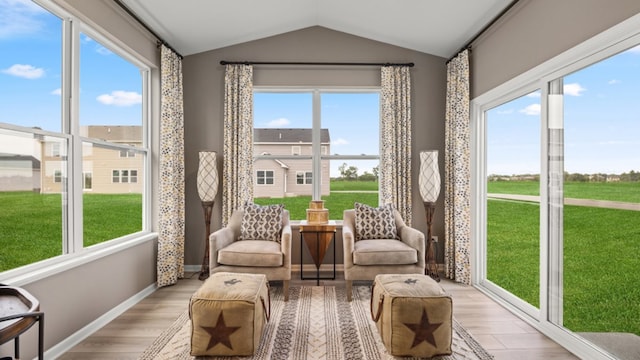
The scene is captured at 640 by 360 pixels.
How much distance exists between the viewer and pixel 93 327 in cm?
279

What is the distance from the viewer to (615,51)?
2248mm

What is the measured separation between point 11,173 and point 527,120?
13.4ft

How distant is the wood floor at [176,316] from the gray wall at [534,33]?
2.16m

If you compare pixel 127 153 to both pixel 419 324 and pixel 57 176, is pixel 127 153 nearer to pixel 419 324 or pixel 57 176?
pixel 57 176

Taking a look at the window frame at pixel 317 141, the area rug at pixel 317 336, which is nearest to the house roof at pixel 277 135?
the window frame at pixel 317 141

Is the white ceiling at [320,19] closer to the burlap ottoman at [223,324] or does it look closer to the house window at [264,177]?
the house window at [264,177]

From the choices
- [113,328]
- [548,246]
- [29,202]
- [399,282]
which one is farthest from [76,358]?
[548,246]

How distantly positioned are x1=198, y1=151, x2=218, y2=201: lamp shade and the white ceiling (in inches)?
54.8

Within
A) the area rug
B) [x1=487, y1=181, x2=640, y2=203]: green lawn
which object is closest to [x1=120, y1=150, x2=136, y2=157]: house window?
the area rug

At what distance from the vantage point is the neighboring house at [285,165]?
4.71 meters

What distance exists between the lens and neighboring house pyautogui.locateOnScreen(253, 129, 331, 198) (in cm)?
471

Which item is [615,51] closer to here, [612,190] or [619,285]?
[612,190]

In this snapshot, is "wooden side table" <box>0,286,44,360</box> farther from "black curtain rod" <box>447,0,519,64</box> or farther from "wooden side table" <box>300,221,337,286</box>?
"black curtain rod" <box>447,0,519,64</box>

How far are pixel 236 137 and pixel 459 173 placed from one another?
2723 mm
